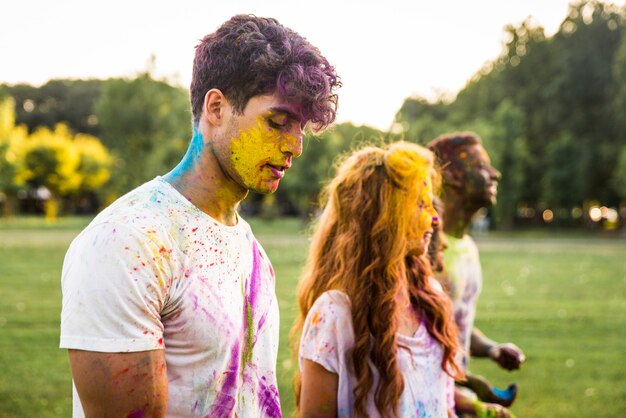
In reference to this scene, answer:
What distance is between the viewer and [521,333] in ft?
34.6

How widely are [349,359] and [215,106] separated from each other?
1144 mm

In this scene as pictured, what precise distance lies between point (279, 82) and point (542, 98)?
51.5m

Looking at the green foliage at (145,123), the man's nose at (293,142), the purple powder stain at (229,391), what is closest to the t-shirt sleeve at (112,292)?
the purple powder stain at (229,391)

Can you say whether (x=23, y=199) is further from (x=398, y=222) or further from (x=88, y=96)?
(x=398, y=222)

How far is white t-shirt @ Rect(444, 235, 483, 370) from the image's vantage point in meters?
3.76

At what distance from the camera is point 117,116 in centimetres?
3294

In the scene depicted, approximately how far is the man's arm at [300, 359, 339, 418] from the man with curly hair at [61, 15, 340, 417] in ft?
1.41

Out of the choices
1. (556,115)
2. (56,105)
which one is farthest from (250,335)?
(56,105)

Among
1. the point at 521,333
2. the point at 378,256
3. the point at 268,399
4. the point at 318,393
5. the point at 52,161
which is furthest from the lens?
the point at 52,161

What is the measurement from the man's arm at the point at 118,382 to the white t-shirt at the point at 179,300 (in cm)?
3

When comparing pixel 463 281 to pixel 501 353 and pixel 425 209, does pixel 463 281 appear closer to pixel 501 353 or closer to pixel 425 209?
pixel 501 353

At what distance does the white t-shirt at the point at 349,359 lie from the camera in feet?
8.23

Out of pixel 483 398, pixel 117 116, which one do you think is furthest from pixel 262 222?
pixel 483 398

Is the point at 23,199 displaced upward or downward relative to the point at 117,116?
downward
